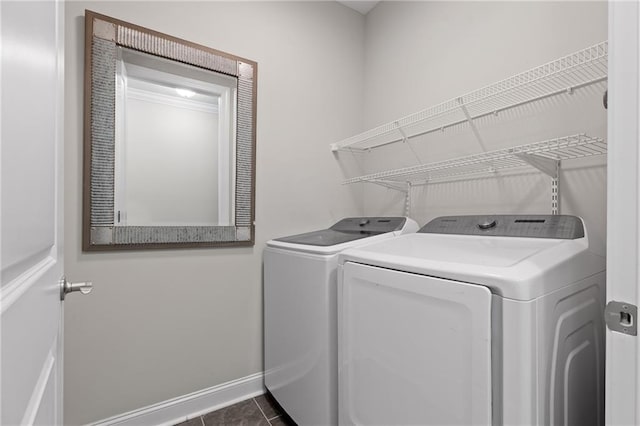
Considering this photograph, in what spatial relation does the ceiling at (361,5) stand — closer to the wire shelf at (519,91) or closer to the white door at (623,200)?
the wire shelf at (519,91)

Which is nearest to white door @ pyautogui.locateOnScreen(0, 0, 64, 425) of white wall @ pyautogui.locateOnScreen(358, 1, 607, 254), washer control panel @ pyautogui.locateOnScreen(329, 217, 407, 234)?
washer control panel @ pyautogui.locateOnScreen(329, 217, 407, 234)

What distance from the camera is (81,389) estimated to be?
1401 mm

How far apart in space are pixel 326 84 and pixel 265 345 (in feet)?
6.15

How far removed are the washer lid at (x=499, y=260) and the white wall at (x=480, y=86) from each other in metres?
0.24

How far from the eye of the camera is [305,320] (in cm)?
145

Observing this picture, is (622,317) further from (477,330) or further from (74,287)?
(74,287)

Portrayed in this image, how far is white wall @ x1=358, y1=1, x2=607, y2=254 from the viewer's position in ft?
4.14

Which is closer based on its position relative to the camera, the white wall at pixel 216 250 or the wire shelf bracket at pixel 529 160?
the wire shelf bracket at pixel 529 160

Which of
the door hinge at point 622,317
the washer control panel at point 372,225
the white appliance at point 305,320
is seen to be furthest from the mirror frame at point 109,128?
the door hinge at point 622,317

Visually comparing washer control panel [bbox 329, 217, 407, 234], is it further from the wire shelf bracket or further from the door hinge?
the door hinge

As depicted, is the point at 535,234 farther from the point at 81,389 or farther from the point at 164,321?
the point at 81,389

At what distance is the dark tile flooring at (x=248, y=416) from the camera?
1.61m

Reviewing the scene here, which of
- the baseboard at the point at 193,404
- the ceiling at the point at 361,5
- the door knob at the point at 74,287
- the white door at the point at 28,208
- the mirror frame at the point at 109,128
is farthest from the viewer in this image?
the ceiling at the point at 361,5

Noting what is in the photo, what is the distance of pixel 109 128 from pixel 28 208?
1.30 m
